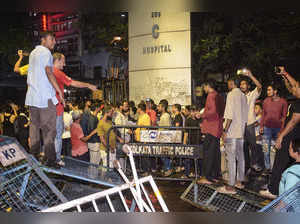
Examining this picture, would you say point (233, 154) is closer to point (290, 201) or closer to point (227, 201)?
point (227, 201)

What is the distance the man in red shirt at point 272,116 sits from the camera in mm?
6508

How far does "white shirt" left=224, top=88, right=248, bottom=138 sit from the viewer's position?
15.8 ft

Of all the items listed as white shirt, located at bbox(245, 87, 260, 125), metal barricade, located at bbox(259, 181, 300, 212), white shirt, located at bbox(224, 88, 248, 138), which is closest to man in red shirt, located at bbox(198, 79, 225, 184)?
white shirt, located at bbox(224, 88, 248, 138)

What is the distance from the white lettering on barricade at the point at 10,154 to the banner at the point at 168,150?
140 inches

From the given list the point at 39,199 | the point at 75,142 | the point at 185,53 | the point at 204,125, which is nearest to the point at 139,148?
the point at 75,142

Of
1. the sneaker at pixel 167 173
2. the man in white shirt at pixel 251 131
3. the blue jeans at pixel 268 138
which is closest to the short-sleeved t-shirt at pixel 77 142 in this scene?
the sneaker at pixel 167 173

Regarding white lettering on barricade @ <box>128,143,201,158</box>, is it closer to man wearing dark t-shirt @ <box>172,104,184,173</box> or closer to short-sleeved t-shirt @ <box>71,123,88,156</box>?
man wearing dark t-shirt @ <box>172,104,184,173</box>

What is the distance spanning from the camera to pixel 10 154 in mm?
2801

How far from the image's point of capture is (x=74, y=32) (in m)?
15.4

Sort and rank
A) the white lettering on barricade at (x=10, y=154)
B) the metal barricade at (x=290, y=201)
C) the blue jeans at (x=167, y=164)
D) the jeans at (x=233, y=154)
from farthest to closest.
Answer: the blue jeans at (x=167, y=164) → the jeans at (x=233, y=154) → the white lettering on barricade at (x=10, y=154) → the metal barricade at (x=290, y=201)

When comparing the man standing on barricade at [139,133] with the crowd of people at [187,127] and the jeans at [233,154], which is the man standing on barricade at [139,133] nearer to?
the crowd of people at [187,127]

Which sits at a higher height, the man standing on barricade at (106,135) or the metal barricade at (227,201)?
the man standing on barricade at (106,135)

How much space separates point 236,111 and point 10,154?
325cm

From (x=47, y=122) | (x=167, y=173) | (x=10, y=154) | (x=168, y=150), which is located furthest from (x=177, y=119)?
(x=10, y=154)
